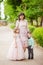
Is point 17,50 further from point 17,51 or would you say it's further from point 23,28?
point 23,28

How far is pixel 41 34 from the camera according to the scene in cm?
1577

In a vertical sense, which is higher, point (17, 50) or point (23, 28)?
point (23, 28)

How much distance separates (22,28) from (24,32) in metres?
0.17

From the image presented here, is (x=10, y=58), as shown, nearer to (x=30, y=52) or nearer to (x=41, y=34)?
(x=30, y=52)

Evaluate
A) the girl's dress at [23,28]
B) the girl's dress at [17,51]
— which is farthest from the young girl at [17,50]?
the girl's dress at [23,28]

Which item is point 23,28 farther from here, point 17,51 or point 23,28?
point 17,51

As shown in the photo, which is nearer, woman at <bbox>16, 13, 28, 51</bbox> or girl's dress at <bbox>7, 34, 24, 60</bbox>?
girl's dress at <bbox>7, 34, 24, 60</bbox>

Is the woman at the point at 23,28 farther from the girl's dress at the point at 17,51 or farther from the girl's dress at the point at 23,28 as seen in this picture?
the girl's dress at the point at 17,51

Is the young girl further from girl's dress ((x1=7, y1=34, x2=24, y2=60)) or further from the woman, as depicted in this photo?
the woman

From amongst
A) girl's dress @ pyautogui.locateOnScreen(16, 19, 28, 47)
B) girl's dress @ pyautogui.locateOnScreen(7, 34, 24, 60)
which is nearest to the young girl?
girl's dress @ pyautogui.locateOnScreen(7, 34, 24, 60)

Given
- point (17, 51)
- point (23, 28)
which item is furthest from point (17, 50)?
point (23, 28)

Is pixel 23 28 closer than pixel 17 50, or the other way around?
pixel 17 50

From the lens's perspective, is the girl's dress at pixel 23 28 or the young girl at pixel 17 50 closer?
the young girl at pixel 17 50

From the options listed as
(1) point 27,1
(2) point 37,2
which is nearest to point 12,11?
(1) point 27,1
